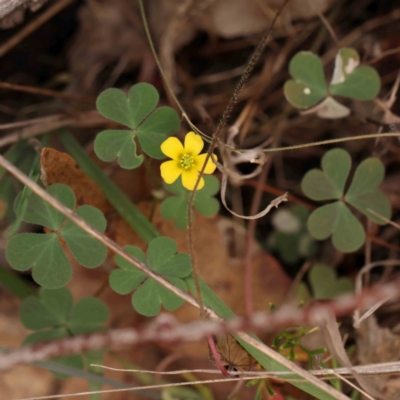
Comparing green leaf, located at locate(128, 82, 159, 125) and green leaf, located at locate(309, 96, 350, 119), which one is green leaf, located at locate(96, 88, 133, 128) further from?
green leaf, located at locate(309, 96, 350, 119)

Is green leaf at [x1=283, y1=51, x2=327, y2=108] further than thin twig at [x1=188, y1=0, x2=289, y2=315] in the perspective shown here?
Yes

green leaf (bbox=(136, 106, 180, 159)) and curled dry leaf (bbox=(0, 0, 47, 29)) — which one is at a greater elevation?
curled dry leaf (bbox=(0, 0, 47, 29))

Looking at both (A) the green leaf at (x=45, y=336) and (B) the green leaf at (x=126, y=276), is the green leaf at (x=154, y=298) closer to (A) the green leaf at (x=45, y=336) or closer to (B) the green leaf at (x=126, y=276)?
(B) the green leaf at (x=126, y=276)

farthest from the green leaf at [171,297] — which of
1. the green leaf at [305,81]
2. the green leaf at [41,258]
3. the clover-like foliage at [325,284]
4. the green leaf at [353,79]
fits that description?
the green leaf at [353,79]

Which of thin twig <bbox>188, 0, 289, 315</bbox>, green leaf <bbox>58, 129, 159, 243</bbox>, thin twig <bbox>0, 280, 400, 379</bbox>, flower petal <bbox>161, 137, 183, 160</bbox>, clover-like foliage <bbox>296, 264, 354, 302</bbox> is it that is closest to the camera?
thin twig <bbox>0, 280, 400, 379</bbox>

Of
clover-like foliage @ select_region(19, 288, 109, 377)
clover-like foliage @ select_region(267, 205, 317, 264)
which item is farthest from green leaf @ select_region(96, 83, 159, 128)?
clover-like foliage @ select_region(267, 205, 317, 264)

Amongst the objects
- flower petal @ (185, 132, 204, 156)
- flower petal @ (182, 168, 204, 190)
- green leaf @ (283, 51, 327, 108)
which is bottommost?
flower petal @ (182, 168, 204, 190)

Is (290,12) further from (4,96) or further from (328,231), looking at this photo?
(4,96)
